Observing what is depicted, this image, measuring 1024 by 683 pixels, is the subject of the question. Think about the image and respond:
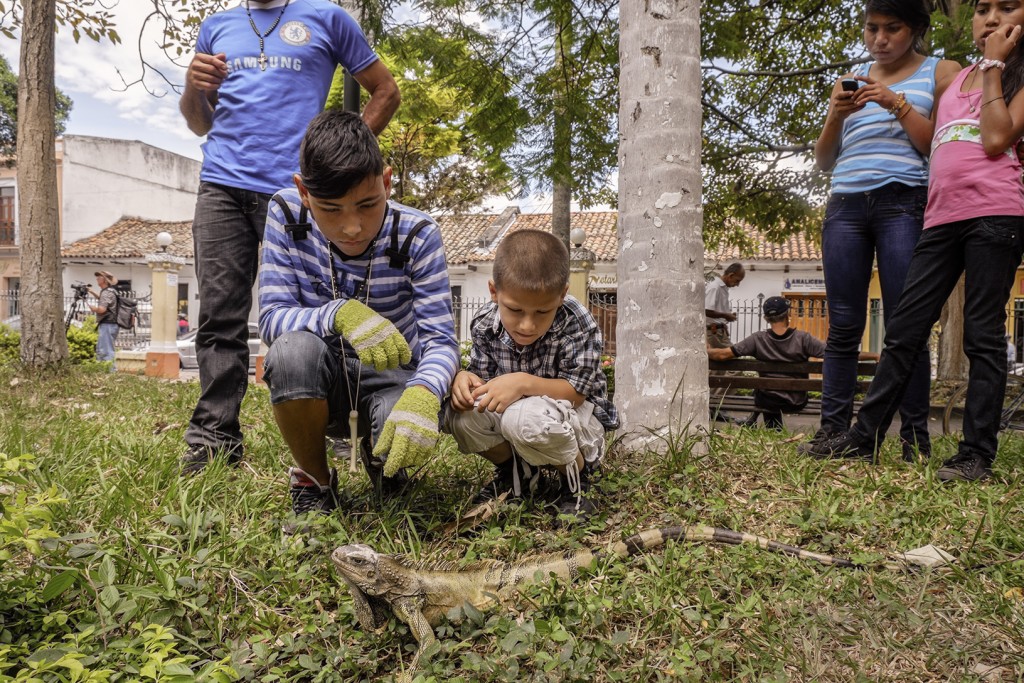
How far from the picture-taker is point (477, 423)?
2.50 metres

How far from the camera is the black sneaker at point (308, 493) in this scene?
8.33 feet

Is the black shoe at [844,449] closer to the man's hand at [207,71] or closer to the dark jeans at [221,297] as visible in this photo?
the dark jeans at [221,297]

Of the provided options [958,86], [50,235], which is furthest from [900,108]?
[50,235]

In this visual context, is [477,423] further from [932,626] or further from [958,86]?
[958,86]

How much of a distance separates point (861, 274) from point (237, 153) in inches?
117

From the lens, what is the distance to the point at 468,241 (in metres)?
28.3

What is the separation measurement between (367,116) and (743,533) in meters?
2.42

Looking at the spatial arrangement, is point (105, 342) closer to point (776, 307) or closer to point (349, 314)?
point (776, 307)

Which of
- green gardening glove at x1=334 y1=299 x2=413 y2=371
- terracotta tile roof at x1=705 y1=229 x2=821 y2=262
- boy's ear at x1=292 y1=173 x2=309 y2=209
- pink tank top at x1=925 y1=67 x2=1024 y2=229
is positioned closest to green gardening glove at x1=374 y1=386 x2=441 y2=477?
green gardening glove at x1=334 y1=299 x2=413 y2=371

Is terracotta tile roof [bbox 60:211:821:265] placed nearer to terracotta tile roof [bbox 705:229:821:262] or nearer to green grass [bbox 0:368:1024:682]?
terracotta tile roof [bbox 705:229:821:262]

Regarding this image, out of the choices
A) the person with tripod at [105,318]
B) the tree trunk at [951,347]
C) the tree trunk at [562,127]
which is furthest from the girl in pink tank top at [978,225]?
the person with tripod at [105,318]

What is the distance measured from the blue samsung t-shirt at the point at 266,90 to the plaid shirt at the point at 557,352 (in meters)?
1.25

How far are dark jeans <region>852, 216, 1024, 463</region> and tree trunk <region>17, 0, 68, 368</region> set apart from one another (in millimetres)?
7046

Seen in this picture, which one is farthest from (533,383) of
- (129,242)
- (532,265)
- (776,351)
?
(129,242)
